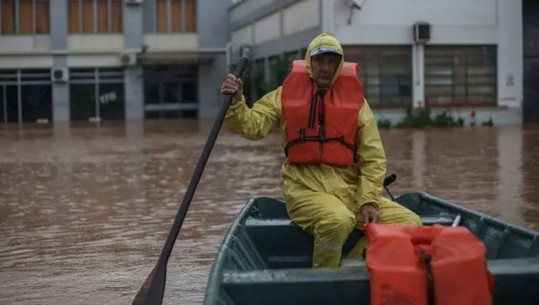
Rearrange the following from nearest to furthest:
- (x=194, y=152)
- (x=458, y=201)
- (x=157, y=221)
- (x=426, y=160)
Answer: (x=157, y=221) → (x=458, y=201) → (x=426, y=160) → (x=194, y=152)

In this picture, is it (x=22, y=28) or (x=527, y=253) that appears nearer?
(x=527, y=253)

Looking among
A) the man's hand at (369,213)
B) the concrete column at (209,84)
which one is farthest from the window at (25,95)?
the man's hand at (369,213)

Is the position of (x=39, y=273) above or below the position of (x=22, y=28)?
below

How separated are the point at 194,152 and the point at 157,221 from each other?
32.1 feet

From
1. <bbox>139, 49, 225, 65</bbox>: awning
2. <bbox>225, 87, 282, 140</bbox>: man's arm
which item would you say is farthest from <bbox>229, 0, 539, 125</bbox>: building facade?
<bbox>225, 87, 282, 140</bbox>: man's arm

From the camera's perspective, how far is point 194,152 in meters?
19.1

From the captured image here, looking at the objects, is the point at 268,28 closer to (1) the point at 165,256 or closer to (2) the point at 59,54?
(2) the point at 59,54

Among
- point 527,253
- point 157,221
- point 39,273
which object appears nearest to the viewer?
point 527,253

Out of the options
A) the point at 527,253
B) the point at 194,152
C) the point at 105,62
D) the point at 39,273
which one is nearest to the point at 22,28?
the point at 105,62

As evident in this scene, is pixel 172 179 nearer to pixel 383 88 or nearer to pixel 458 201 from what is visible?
pixel 458 201

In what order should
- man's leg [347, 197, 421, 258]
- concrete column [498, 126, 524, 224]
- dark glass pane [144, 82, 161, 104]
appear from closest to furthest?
man's leg [347, 197, 421, 258], concrete column [498, 126, 524, 224], dark glass pane [144, 82, 161, 104]

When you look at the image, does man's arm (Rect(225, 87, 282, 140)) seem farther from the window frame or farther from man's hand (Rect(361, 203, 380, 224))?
the window frame

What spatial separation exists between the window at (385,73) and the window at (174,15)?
17066mm

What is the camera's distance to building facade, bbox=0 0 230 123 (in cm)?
4294
